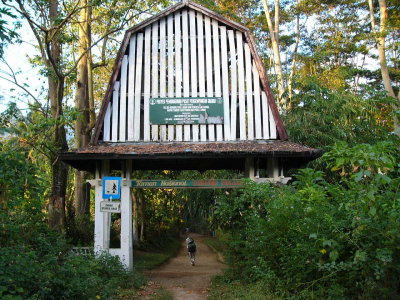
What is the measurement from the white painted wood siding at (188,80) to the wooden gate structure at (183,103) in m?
0.03

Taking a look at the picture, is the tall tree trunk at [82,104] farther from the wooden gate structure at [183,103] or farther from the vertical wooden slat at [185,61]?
the vertical wooden slat at [185,61]

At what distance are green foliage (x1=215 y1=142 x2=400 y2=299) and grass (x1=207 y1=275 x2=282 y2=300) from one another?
0.21 metres

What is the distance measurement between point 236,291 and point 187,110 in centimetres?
540

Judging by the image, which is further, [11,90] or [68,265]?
[11,90]

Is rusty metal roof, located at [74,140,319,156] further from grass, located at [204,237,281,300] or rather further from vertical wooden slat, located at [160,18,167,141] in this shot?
grass, located at [204,237,281,300]

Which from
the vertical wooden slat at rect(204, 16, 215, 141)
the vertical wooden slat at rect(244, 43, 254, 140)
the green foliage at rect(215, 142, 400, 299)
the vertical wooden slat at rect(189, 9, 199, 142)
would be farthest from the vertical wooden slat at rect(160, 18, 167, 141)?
the green foliage at rect(215, 142, 400, 299)

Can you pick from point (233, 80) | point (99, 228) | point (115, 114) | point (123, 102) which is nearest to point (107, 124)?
point (115, 114)

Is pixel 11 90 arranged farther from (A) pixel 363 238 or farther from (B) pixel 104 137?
(A) pixel 363 238

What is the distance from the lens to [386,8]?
2091 cm

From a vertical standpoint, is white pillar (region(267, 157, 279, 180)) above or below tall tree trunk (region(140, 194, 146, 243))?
above

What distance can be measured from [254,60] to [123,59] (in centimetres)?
392

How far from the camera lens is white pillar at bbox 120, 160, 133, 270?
11.6 m

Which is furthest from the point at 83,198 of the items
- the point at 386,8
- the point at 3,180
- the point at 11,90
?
the point at 386,8

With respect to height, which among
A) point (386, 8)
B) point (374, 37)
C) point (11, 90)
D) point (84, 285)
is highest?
point (386, 8)
